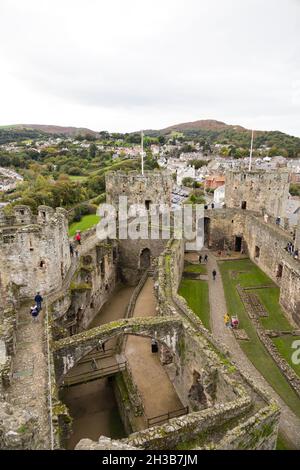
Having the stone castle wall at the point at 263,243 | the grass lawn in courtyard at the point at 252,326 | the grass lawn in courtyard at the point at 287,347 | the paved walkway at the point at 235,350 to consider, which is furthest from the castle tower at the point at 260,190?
the grass lawn in courtyard at the point at 287,347

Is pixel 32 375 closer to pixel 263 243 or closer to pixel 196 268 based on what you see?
pixel 196 268

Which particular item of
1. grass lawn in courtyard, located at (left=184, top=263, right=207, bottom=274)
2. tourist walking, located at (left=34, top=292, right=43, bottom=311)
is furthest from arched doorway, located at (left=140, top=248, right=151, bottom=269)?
tourist walking, located at (left=34, top=292, right=43, bottom=311)

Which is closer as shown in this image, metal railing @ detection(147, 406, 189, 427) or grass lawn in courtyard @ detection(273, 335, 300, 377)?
metal railing @ detection(147, 406, 189, 427)

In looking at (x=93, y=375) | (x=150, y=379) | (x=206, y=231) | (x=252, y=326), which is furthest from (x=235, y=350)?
(x=206, y=231)

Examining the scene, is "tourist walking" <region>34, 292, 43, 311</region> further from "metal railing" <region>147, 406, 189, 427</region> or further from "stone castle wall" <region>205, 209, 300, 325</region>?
"stone castle wall" <region>205, 209, 300, 325</region>

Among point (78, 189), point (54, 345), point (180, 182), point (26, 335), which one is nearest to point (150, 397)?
point (54, 345)

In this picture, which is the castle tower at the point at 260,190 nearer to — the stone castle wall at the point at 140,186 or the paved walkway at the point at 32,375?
the stone castle wall at the point at 140,186
